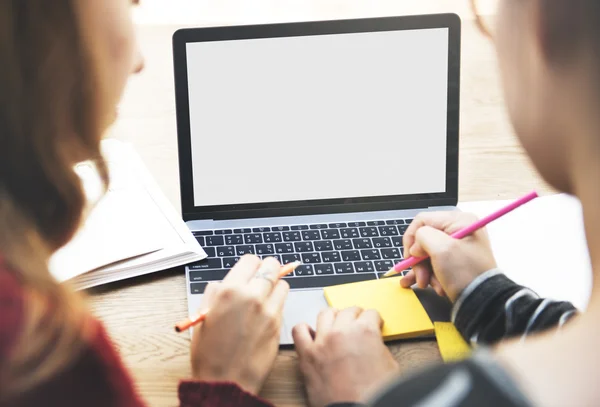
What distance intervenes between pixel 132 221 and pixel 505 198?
503 millimetres

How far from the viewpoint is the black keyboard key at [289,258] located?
0.87 m

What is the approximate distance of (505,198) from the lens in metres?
1.00

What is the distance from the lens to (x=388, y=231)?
0.91m

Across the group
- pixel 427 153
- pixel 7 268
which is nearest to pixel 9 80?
pixel 7 268

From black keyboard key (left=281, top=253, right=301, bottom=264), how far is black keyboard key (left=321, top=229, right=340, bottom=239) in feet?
0.17

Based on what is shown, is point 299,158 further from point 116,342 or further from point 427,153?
point 116,342

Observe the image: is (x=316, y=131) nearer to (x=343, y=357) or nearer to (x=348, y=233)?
(x=348, y=233)

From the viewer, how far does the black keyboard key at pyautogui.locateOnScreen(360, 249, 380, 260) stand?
34.1 inches

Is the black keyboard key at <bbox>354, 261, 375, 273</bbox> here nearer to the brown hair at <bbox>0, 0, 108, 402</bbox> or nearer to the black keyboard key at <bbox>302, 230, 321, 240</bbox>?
the black keyboard key at <bbox>302, 230, 321, 240</bbox>

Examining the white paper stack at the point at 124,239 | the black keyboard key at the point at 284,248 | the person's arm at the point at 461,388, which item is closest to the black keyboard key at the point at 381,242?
the black keyboard key at the point at 284,248

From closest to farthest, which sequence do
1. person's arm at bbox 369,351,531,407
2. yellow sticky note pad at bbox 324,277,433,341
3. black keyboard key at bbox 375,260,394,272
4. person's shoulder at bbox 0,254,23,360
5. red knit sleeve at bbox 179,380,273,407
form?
person's arm at bbox 369,351,531,407
person's shoulder at bbox 0,254,23,360
red knit sleeve at bbox 179,380,273,407
yellow sticky note pad at bbox 324,277,433,341
black keyboard key at bbox 375,260,394,272

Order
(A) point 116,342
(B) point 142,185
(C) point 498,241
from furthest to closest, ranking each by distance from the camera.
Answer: (B) point 142,185 < (C) point 498,241 < (A) point 116,342

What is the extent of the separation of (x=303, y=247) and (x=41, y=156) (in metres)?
0.40

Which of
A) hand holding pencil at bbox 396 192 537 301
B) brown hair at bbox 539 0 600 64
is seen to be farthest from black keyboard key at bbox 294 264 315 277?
brown hair at bbox 539 0 600 64
